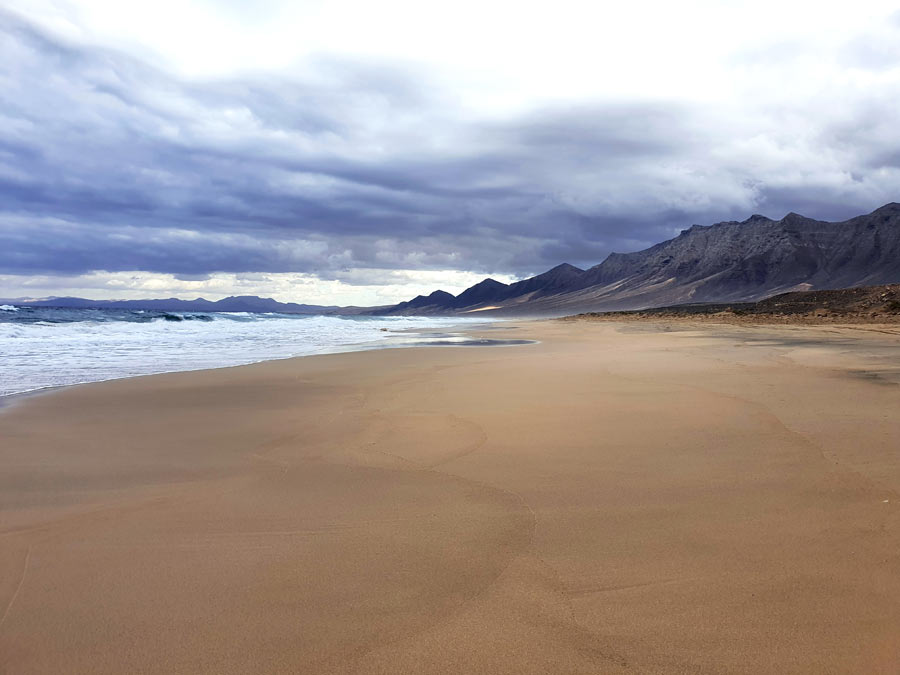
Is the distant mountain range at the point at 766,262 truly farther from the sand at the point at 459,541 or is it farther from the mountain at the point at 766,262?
the sand at the point at 459,541

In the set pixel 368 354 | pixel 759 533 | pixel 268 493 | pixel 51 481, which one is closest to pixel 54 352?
pixel 368 354

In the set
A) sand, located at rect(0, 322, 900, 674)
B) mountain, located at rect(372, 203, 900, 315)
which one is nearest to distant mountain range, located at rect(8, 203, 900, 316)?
mountain, located at rect(372, 203, 900, 315)

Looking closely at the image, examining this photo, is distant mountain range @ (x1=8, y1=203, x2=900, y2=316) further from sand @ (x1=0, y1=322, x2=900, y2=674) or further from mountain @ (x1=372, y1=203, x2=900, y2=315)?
sand @ (x1=0, y1=322, x2=900, y2=674)

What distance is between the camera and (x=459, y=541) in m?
3.20

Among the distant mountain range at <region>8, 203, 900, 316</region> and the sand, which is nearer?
the sand

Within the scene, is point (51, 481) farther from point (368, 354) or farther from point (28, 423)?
point (368, 354)

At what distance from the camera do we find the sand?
2264mm

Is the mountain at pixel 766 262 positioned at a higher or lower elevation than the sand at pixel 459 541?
higher

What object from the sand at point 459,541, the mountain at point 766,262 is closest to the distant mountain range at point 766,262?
the mountain at point 766,262

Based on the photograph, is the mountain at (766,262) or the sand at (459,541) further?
the mountain at (766,262)

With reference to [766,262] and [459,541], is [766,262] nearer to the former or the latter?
[766,262]

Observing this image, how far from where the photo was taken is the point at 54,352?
16.5 metres

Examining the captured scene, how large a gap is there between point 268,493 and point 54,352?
53.1 feet

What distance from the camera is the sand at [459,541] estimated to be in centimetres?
226
